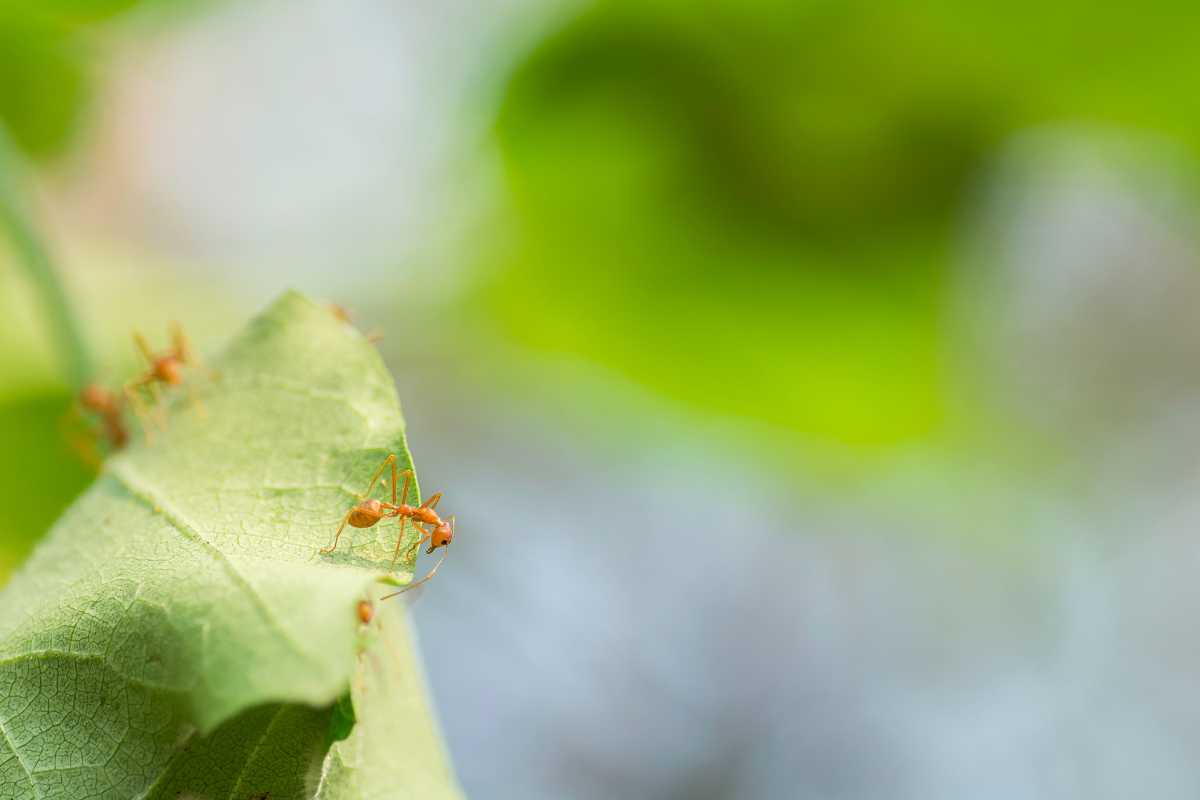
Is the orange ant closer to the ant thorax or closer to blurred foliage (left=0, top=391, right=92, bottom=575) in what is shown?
the ant thorax

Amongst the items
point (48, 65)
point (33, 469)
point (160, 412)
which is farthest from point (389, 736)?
point (48, 65)

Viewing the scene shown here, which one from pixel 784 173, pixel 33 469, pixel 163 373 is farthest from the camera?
pixel 784 173

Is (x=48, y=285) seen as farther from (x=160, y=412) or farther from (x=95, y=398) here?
(x=160, y=412)

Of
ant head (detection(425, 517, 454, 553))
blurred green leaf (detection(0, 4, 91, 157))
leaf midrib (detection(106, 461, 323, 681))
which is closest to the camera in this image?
leaf midrib (detection(106, 461, 323, 681))

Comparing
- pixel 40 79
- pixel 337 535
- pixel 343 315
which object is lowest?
pixel 337 535

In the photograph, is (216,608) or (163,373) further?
(163,373)

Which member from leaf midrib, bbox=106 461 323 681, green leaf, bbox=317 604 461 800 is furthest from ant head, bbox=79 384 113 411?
green leaf, bbox=317 604 461 800
